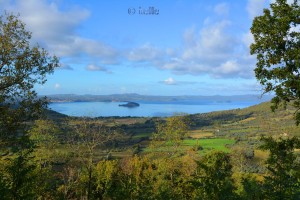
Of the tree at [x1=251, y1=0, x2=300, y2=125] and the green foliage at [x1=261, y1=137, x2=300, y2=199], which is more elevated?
the tree at [x1=251, y1=0, x2=300, y2=125]

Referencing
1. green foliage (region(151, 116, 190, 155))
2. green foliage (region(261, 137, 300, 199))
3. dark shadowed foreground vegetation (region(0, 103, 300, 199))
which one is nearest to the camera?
green foliage (region(261, 137, 300, 199))

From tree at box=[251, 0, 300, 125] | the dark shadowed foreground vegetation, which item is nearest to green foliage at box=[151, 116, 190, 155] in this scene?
the dark shadowed foreground vegetation

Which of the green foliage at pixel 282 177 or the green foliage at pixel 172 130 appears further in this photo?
the green foliage at pixel 172 130

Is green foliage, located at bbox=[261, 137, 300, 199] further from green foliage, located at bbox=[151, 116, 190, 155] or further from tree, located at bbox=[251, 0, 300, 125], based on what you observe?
green foliage, located at bbox=[151, 116, 190, 155]

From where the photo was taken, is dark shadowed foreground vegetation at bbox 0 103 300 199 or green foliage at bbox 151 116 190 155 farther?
green foliage at bbox 151 116 190 155

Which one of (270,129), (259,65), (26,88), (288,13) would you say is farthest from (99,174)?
(270,129)

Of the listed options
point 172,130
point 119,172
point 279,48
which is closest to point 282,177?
point 279,48

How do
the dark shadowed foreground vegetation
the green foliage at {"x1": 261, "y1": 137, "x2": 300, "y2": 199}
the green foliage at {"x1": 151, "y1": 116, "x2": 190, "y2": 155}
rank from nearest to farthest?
the green foliage at {"x1": 261, "y1": 137, "x2": 300, "y2": 199}, the dark shadowed foreground vegetation, the green foliage at {"x1": 151, "y1": 116, "x2": 190, "y2": 155}

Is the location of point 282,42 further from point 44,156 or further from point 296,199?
point 44,156

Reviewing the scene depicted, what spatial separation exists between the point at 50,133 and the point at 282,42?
97.1 feet

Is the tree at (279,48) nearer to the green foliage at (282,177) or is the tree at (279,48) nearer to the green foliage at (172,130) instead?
the green foliage at (282,177)

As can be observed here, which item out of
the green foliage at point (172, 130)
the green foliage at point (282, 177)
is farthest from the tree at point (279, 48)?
the green foliage at point (172, 130)

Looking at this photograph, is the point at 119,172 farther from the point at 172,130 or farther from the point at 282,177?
the point at 282,177

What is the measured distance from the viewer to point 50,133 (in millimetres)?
37031
